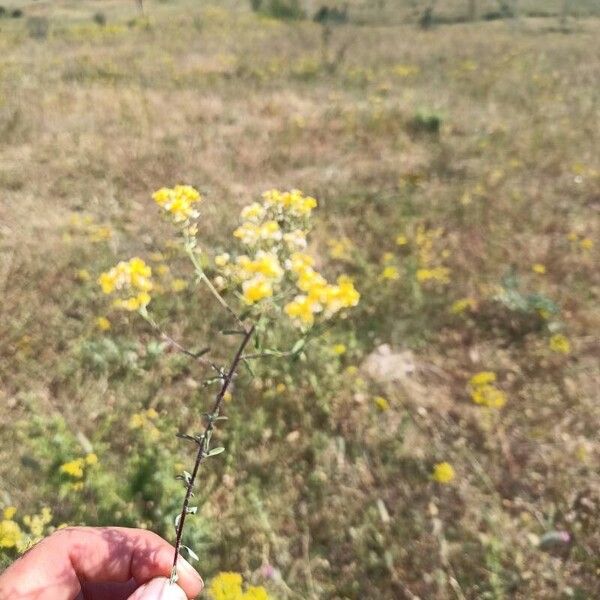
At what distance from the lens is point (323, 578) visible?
300cm

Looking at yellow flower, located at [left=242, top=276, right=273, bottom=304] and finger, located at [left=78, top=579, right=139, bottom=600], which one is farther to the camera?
finger, located at [left=78, top=579, right=139, bottom=600]

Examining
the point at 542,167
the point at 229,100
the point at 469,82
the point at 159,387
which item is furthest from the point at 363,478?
the point at 469,82

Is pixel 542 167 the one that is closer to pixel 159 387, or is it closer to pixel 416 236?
pixel 416 236

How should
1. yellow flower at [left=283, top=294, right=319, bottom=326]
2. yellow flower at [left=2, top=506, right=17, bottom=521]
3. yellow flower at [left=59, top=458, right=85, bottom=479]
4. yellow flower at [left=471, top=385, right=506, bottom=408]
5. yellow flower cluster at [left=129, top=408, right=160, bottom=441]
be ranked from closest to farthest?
yellow flower at [left=283, top=294, right=319, bottom=326], yellow flower at [left=2, top=506, right=17, bottom=521], yellow flower at [left=59, top=458, right=85, bottom=479], yellow flower cluster at [left=129, top=408, right=160, bottom=441], yellow flower at [left=471, top=385, right=506, bottom=408]

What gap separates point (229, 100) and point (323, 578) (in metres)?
7.54

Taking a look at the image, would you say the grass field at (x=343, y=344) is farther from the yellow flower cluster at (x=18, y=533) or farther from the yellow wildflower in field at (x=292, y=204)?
the yellow wildflower in field at (x=292, y=204)

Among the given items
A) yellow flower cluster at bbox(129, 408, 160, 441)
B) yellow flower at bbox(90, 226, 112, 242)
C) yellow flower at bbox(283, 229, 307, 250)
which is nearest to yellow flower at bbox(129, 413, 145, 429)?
yellow flower cluster at bbox(129, 408, 160, 441)

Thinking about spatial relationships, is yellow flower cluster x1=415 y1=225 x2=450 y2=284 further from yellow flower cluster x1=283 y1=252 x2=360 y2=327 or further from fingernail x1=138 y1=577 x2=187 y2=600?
fingernail x1=138 y1=577 x2=187 y2=600

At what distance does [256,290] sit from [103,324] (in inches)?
115

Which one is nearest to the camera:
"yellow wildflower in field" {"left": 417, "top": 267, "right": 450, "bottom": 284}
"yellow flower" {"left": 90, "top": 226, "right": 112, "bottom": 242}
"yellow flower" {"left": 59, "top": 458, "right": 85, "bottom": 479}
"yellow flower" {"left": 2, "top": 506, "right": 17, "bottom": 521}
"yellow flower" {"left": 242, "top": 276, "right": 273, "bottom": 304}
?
"yellow flower" {"left": 242, "top": 276, "right": 273, "bottom": 304}

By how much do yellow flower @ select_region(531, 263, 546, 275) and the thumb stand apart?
150 inches

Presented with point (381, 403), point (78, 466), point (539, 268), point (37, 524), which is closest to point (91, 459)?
point (78, 466)

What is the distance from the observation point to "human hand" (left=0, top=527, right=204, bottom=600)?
179cm

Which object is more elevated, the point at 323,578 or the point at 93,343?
the point at 93,343
